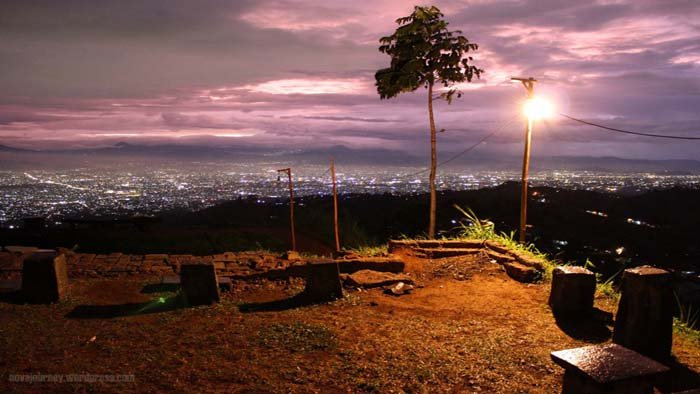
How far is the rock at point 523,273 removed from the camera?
8.26 metres

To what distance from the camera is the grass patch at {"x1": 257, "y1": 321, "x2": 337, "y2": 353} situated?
5.17 metres

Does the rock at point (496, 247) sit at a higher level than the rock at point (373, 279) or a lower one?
higher

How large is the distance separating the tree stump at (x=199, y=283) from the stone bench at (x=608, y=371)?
17.3 ft

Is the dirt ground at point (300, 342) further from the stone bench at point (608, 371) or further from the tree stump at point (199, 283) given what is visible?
the stone bench at point (608, 371)

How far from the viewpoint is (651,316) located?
5.01 meters

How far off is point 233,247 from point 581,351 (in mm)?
14927

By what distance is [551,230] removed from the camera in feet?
73.7

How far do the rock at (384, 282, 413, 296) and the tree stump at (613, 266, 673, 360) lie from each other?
3.51m

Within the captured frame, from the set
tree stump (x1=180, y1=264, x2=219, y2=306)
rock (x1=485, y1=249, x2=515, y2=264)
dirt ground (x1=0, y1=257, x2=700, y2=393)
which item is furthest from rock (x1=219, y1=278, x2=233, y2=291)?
rock (x1=485, y1=249, x2=515, y2=264)

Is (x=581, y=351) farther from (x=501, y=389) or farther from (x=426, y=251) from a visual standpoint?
(x=426, y=251)

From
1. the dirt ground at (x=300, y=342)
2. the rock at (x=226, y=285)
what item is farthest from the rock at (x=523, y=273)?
the rock at (x=226, y=285)

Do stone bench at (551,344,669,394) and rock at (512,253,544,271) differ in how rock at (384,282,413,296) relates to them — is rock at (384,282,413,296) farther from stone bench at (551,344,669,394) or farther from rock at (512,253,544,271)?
stone bench at (551,344,669,394)

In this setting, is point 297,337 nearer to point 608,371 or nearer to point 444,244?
point 608,371

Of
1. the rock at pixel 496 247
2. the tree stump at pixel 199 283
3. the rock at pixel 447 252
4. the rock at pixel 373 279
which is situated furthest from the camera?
the rock at pixel 447 252
